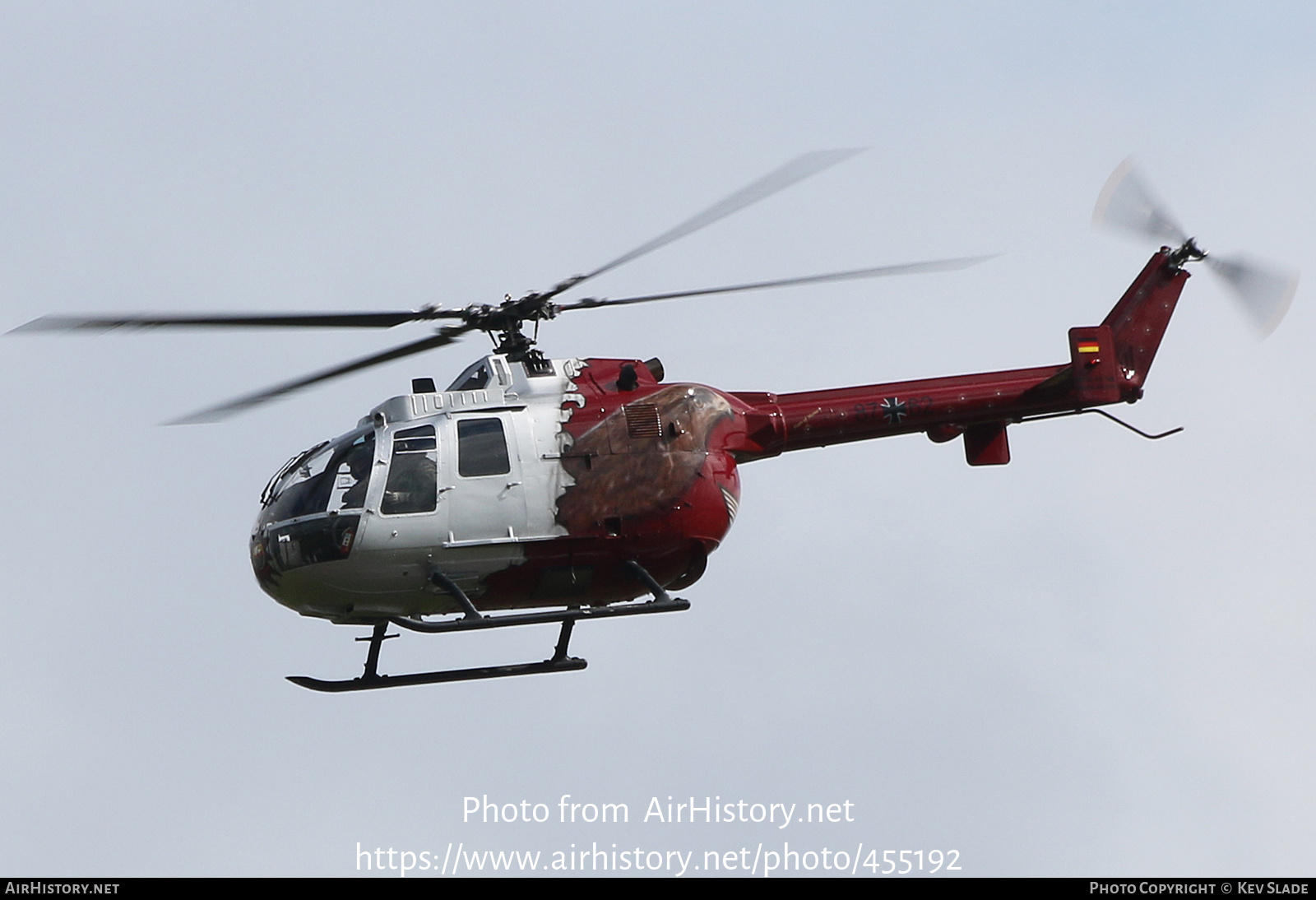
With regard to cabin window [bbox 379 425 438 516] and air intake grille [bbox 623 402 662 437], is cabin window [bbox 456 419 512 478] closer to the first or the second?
cabin window [bbox 379 425 438 516]

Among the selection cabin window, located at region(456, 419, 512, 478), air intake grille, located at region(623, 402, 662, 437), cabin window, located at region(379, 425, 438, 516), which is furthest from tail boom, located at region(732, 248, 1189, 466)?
cabin window, located at region(379, 425, 438, 516)

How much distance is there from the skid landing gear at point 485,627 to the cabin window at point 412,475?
0.66m

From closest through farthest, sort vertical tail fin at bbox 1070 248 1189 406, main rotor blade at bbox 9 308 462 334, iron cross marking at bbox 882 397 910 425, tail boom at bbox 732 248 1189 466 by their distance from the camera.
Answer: main rotor blade at bbox 9 308 462 334 < tail boom at bbox 732 248 1189 466 < iron cross marking at bbox 882 397 910 425 < vertical tail fin at bbox 1070 248 1189 406

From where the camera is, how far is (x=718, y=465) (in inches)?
674

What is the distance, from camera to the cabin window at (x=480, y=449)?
1630 cm

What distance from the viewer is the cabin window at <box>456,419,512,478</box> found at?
16.3m

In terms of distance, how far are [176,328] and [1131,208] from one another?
10670mm

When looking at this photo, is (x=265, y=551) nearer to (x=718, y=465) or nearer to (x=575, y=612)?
(x=575, y=612)

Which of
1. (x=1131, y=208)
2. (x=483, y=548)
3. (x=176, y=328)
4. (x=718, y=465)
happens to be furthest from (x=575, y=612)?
(x=1131, y=208)

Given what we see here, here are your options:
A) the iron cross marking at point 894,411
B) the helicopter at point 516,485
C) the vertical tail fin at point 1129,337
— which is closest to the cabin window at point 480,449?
the helicopter at point 516,485

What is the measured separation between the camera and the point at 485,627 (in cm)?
1583

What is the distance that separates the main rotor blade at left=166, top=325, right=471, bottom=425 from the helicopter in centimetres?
2

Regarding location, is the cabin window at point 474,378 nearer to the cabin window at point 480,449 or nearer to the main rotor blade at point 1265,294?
the cabin window at point 480,449

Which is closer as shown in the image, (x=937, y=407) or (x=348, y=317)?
(x=348, y=317)
